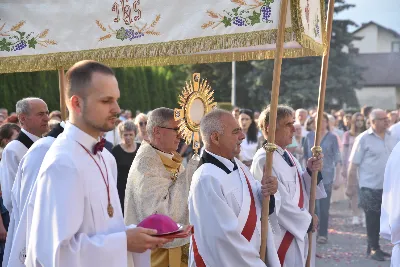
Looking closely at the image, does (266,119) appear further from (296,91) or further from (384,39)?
(384,39)

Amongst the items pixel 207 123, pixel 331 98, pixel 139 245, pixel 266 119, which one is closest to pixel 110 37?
pixel 207 123

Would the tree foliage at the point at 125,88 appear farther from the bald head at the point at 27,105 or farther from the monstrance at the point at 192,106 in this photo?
the monstrance at the point at 192,106

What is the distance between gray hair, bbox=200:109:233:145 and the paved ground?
4.88 m

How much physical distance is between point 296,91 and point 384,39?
38905 millimetres

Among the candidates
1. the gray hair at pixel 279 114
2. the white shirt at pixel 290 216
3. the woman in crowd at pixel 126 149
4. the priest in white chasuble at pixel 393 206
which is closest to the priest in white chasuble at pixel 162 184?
the white shirt at pixel 290 216

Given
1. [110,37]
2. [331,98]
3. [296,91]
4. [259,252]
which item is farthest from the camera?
[331,98]

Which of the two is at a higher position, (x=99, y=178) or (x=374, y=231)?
(x=99, y=178)

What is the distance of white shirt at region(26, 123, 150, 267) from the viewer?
2.85m

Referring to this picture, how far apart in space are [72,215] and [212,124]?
1892 mm

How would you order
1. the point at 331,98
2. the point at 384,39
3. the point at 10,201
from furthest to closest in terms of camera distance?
the point at 384,39, the point at 331,98, the point at 10,201

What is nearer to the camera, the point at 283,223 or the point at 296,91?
the point at 283,223

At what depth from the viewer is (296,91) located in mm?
31953

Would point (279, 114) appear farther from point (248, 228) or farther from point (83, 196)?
point (83, 196)

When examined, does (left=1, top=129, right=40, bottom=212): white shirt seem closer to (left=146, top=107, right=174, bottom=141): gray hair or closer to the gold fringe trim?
the gold fringe trim
